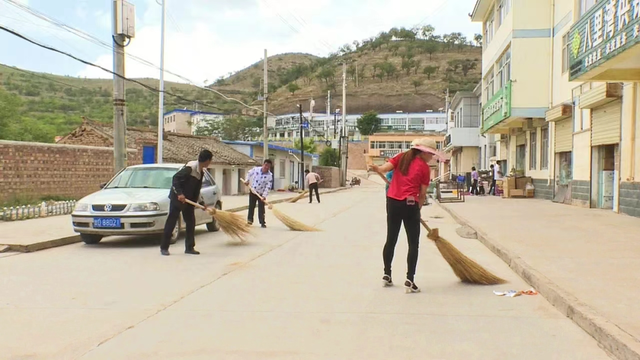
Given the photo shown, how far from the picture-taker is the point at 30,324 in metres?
4.89

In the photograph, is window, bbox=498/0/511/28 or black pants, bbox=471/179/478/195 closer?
window, bbox=498/0/511/28

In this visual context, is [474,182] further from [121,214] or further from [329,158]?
[329,158]

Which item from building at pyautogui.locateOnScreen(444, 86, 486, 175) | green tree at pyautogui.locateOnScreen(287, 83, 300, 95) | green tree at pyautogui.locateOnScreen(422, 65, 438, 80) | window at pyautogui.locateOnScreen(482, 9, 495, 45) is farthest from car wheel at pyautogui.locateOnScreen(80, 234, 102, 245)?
green tree at pyautogui.locateOnScreen(422, 65, 438, 80)

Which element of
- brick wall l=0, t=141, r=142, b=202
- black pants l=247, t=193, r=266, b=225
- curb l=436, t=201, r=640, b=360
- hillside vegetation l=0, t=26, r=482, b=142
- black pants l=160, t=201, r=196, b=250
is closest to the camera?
curb l=436, t=201, r=640, b=360

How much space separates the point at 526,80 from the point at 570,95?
3.14 meters

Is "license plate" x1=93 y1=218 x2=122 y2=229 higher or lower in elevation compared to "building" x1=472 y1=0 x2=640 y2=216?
lower

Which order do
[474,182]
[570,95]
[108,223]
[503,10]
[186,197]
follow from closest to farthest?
[186,197] → [108,223] → [570,95] → [503,10] → [474,182]

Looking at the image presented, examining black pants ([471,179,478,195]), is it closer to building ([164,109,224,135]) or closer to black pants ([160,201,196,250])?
black pants ([160,201,196,250])

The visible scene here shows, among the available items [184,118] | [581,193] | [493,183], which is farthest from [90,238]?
[184,118]

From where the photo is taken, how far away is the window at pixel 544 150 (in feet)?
76.3

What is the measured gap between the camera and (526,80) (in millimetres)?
22703

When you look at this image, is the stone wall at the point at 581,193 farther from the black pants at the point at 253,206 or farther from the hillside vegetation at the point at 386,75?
the hillside vegetation at the point at 386,75

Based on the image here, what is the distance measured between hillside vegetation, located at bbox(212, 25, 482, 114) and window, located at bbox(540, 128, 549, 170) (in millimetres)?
90874

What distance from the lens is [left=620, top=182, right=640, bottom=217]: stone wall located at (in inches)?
547
